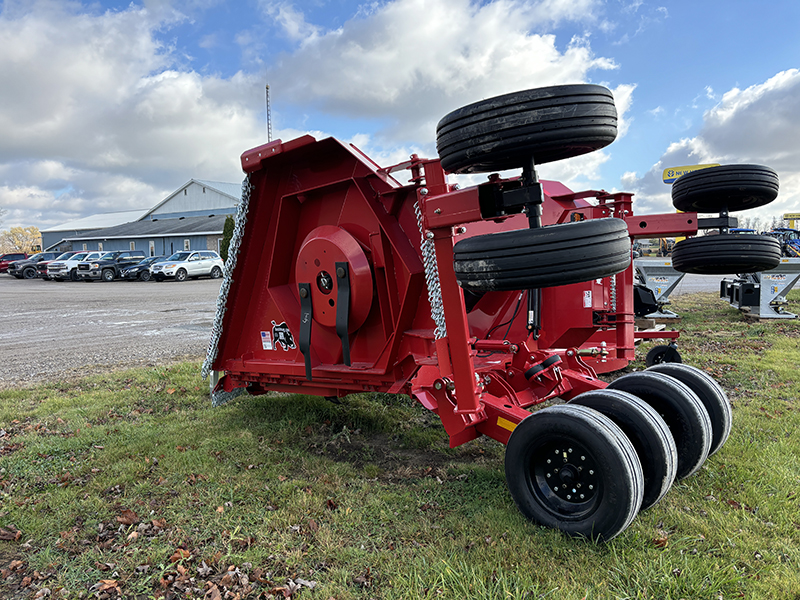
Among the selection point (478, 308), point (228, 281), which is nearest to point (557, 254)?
point (478, 308)

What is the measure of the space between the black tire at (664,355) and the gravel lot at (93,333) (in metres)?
6.71

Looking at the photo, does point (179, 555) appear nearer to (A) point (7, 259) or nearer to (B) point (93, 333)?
(B) point (93, 333)

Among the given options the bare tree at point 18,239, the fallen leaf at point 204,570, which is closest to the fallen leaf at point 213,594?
the fallen leaf at point 204,570

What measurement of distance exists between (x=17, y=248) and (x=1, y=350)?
111126mm

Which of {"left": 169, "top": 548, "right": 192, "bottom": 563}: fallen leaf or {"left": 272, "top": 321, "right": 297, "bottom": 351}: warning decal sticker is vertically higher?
{"left": 272, "top": 321, "right": 297, "bottom": 351}: warning decal sticker

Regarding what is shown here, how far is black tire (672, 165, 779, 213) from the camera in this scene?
12.5ft

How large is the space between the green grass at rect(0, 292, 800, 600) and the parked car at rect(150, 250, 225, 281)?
24.5 metres

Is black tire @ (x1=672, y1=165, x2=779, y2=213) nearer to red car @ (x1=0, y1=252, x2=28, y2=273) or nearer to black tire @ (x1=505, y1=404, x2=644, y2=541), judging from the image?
black tire @ (x1=505, y1=404, x2=644, y2=541)

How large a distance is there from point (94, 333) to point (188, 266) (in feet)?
61.4

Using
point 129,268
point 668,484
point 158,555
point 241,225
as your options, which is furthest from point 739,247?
point 129,268

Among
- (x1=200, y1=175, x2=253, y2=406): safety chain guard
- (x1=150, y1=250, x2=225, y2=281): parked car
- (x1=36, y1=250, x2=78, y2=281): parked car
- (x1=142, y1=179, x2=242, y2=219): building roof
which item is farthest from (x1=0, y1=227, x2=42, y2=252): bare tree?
(x1=200, y1=175, x2=253, y2=406): safety chain guard

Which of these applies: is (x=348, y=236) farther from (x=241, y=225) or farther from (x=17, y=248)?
(x=17, y=248)

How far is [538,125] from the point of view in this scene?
94.7 inches

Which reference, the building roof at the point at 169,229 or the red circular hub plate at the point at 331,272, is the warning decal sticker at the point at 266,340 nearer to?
the red circular hub plate at the point at 331,272
